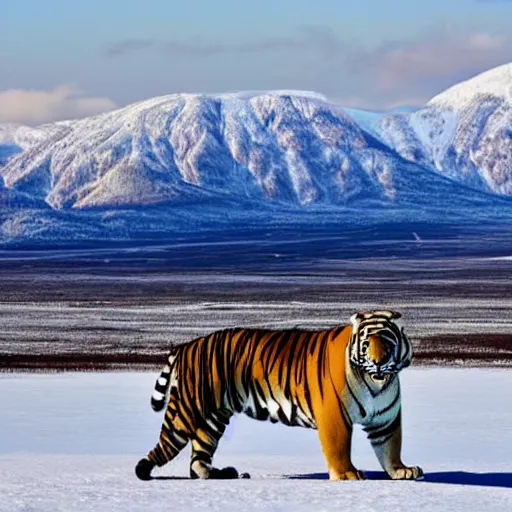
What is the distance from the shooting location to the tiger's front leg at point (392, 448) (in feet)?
36.5

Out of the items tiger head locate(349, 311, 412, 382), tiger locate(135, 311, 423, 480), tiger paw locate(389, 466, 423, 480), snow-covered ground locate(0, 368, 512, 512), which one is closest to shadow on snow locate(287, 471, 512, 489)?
snow-covered ground locate(0, 368, 512, 512)

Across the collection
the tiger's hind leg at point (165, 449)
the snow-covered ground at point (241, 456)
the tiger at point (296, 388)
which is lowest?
the snow-covered ground at point (241, 456)

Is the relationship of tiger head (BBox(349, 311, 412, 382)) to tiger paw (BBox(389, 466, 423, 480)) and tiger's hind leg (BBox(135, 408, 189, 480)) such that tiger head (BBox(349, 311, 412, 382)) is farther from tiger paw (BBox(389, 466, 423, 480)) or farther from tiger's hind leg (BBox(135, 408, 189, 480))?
tiger's hind leg (BBox(135, 408, 189, 480))

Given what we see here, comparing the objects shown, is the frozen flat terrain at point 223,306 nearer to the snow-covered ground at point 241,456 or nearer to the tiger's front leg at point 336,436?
the snow-covered ground at point 241,456

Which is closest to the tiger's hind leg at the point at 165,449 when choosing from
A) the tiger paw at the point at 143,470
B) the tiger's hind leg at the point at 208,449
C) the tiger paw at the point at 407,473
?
the tiger paw at the point at 143,470

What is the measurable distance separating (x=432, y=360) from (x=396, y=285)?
2514cm

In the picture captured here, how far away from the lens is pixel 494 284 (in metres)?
50.3

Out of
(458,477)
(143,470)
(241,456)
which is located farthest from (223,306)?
(143,470)

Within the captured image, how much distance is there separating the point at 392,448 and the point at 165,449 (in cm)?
167

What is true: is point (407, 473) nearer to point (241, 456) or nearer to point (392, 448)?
point (392, 448)

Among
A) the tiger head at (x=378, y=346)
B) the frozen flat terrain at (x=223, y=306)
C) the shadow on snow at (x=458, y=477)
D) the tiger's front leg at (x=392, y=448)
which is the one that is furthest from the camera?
the frozen flat terrain at (x=223, y=306)

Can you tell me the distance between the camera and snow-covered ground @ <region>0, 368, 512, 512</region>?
10.3 m

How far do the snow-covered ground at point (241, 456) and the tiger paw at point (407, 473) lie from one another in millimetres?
162

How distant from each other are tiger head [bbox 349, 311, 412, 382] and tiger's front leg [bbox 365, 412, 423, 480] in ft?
1.41
